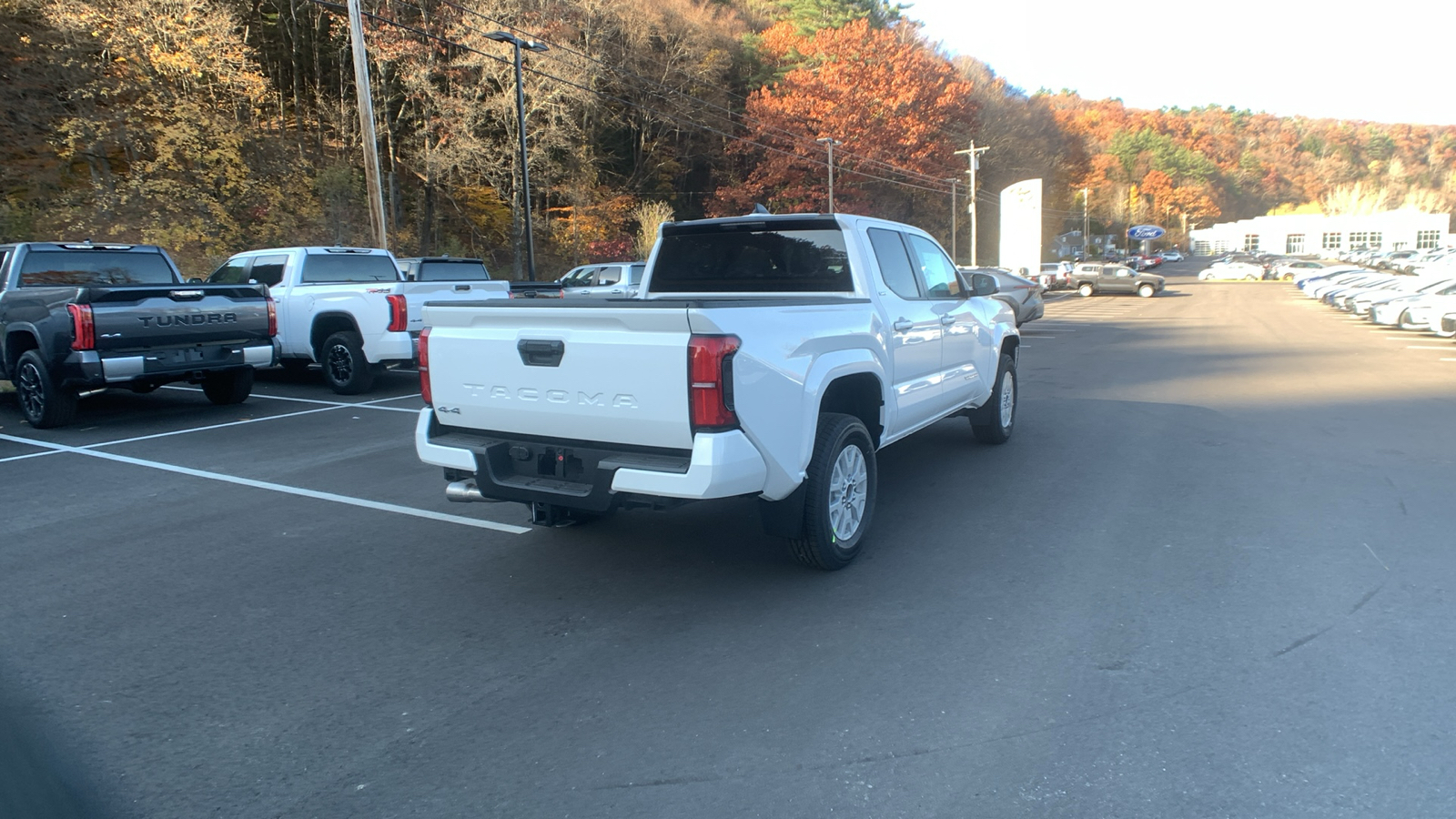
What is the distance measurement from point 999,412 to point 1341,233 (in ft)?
381

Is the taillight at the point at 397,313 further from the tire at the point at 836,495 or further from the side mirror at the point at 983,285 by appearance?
the tire at the point at 836,495

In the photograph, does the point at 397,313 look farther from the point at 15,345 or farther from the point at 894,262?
the point at 894,262

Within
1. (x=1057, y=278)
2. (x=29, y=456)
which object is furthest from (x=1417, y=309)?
(x=1057, y=278)

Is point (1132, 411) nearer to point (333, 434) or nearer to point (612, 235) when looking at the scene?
point (333, 434)

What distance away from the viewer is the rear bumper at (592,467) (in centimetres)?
423

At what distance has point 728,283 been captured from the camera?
646 cm

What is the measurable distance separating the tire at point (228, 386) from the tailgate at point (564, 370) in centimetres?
758

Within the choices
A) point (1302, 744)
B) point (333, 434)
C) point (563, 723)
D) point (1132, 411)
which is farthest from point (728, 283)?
point (1132, 411)

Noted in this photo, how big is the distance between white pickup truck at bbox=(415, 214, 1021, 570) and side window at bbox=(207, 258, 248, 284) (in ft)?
31.6

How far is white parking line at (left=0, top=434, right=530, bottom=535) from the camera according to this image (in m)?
6.30

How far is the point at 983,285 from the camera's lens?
7449 mm

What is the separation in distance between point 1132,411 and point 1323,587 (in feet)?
20.0

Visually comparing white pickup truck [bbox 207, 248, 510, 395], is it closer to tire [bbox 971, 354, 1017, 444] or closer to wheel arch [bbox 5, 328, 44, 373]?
wheel arch [bbox 5, 328, 44, 373]

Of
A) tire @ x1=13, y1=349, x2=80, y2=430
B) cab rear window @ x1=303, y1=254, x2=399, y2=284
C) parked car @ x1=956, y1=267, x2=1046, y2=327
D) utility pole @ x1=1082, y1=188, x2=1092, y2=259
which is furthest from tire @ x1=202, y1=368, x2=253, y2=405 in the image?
utility pole @ x1=1082, y1=188, x2=1092, y2=259
